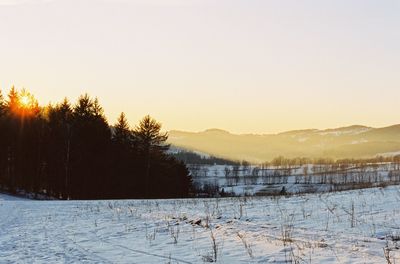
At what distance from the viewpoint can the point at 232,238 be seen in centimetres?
1057

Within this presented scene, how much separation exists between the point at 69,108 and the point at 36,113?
458cm

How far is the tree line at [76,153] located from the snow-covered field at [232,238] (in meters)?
36.7

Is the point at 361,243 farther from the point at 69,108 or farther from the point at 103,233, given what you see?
the point at 69,108

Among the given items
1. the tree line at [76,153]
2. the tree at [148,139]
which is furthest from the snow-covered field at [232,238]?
the tree at [148,139]

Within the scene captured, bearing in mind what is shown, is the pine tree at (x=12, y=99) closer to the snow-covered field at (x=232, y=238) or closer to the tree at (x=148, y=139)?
the tree at (x=148, y=139)

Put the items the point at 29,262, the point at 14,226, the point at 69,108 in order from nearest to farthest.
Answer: the point at 29,262 < the point at 14,226 < the point at 69,108

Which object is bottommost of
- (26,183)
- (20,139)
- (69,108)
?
(26,183)

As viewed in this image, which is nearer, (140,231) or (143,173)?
(140,231)

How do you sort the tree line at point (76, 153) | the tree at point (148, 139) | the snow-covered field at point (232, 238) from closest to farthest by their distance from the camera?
the snow-covered field at point (232, 238) < the tree line at point (76, 153) < the tree at point (148, 139)

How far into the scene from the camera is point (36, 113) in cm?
5888

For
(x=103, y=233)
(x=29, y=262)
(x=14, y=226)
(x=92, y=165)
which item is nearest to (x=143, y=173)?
(x=92, y=165)

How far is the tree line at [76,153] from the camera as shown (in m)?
52.5

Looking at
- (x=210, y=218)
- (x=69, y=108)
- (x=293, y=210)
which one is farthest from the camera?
(x=69, y=108)

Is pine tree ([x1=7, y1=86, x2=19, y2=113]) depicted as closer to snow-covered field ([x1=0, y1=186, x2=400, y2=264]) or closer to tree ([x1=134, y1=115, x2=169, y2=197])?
tree ([x1=134, y1=115, x2=169, y2=197])
